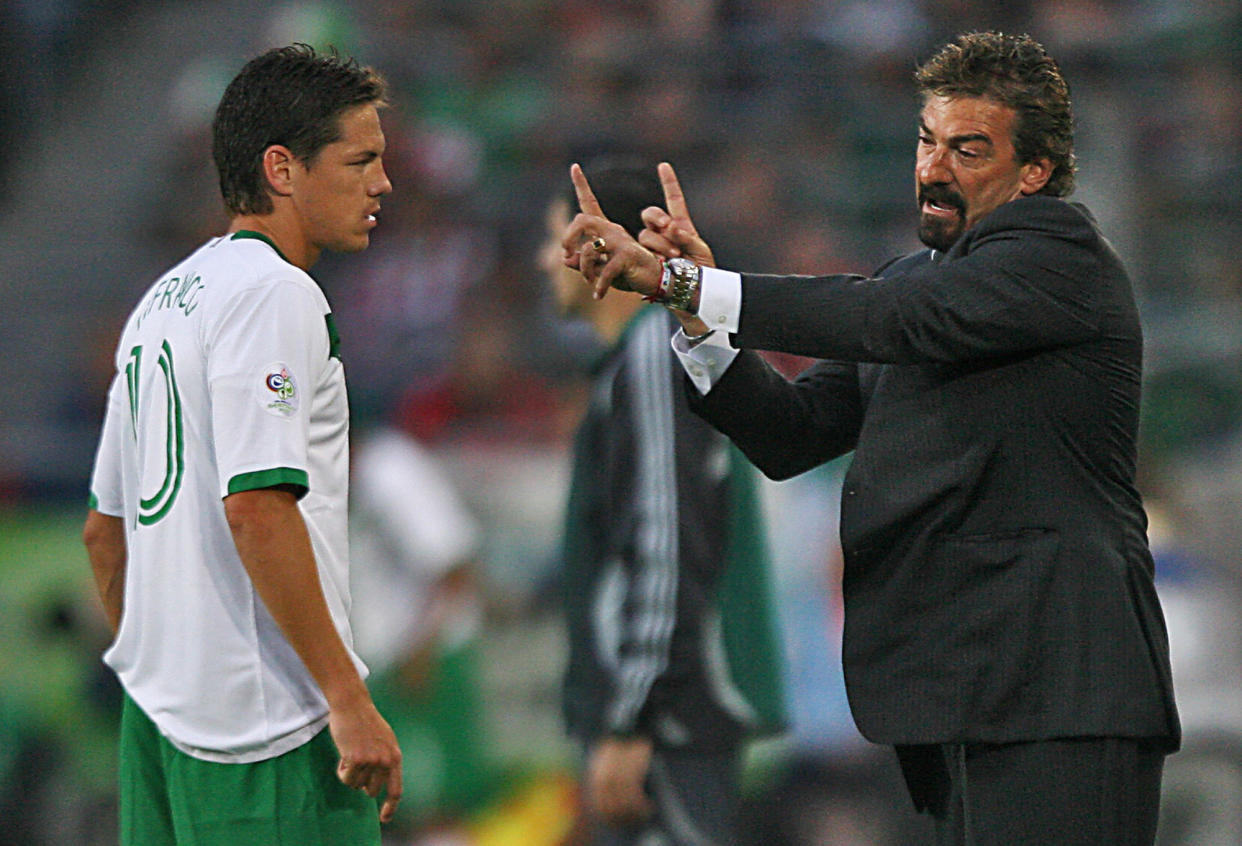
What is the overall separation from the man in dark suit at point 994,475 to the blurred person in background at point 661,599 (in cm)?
102

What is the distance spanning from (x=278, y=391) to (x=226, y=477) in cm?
15

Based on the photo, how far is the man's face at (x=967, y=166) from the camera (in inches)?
110

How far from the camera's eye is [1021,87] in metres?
2.80

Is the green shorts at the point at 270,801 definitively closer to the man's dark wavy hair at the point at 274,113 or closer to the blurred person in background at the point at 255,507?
the blurred person in background at the point at 255,507

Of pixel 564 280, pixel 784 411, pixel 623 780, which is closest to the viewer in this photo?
pixel 784 411

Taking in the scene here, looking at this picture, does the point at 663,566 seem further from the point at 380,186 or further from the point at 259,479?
the point at 259,479

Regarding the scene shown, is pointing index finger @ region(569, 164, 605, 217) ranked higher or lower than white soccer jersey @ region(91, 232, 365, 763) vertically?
higher

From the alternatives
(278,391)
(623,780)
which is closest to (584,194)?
(278,391)

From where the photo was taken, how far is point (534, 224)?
313 inches

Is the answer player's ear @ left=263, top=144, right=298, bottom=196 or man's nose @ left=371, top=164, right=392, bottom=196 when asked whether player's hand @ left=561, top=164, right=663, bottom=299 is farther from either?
player's ear @ left=263, top=144, right=298, bottom=196

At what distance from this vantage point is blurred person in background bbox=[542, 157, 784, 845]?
3.84m

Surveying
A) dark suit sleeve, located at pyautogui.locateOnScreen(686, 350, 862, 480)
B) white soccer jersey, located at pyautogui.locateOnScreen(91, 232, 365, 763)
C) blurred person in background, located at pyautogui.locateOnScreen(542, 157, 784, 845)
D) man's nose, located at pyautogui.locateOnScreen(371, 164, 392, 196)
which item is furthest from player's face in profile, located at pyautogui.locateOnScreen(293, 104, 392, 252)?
blurred person in background, located at pyautogui.locateOnScreen(542, 157, 784, 845)

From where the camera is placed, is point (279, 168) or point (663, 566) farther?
point (663, 566)

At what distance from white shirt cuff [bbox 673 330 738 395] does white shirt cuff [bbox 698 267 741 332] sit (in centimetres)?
19
